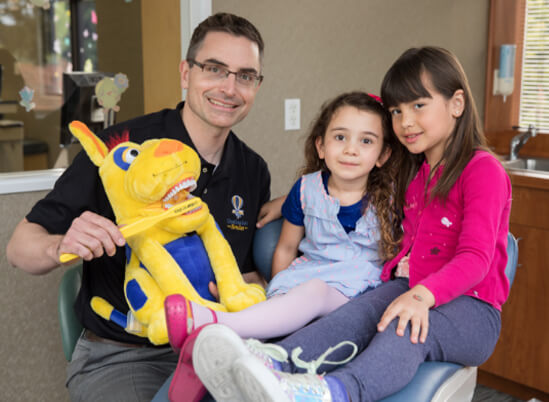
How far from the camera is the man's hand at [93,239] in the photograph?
1170mm

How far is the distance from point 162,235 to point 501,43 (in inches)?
106

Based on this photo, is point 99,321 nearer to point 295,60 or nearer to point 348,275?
point 348,275

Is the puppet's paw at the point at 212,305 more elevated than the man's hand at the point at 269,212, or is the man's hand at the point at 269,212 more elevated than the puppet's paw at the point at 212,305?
the man's hand at the point at 269,212

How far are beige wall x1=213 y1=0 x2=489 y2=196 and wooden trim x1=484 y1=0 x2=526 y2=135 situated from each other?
0.36 m

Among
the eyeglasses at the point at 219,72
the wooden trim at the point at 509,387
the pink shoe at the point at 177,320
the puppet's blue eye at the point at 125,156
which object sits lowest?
the wooden trim at the point at 509,387

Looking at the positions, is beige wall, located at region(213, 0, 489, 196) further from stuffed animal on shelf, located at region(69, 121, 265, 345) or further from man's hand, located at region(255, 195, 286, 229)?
stuffed animal on shelf, located at region(69, 121, 265, 345)

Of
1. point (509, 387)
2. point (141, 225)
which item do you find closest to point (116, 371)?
point (141, 225)

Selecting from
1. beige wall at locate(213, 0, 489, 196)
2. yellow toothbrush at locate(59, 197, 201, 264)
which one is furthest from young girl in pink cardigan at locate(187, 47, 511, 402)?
beige wall at locate(213, 0, 489, 196)

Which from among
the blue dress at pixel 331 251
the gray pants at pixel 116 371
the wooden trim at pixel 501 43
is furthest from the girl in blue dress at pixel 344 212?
the wooden trim at pixel 501 43

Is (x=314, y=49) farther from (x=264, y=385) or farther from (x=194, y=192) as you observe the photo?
(x=264, y=385)

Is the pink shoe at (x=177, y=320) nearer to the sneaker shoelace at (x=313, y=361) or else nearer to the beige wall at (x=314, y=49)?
the sneaker shoelace at (x=313, y=361)

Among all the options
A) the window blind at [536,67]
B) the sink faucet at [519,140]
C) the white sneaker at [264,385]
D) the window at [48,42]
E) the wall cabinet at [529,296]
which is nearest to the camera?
the white sneaker at [264,385]

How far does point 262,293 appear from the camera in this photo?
1.38m

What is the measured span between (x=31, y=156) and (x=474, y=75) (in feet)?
7.62
